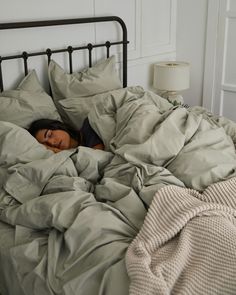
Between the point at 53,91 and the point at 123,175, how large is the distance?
0.88 meters

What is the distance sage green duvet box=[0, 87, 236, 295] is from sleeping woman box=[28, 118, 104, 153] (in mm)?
49

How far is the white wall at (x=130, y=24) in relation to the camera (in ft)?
7.26

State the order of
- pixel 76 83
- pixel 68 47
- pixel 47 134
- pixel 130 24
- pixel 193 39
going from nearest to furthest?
pixel 47 134 → pixel 76 83 → pixel 68 47 → pixel 130 24 → pixel 193 39

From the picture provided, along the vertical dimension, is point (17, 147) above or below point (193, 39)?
below

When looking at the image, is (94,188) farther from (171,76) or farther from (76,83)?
(171,76)

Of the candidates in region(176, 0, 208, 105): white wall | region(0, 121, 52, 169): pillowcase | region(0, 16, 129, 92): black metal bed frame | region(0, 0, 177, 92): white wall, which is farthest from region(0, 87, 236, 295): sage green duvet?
region(176, 0, 208, 105): white wall

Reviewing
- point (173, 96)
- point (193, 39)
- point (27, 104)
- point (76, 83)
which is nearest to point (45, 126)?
point (27, 104)

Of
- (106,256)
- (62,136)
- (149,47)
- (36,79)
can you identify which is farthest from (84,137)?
(149,47)

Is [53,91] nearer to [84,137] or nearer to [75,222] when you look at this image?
[84,137]

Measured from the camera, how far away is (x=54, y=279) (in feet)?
4.25

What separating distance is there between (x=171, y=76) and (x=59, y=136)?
124cm

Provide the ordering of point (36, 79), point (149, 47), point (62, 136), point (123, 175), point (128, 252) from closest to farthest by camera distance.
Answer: point (128, 252) → point (123, 175) → point (62, 136) → point (36, 79) → point (149, 47)

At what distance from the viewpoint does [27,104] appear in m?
2.06

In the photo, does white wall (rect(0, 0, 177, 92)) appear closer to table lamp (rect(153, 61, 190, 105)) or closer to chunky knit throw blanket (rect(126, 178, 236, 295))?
table lamp (rect(153, 61, 190, 105))
